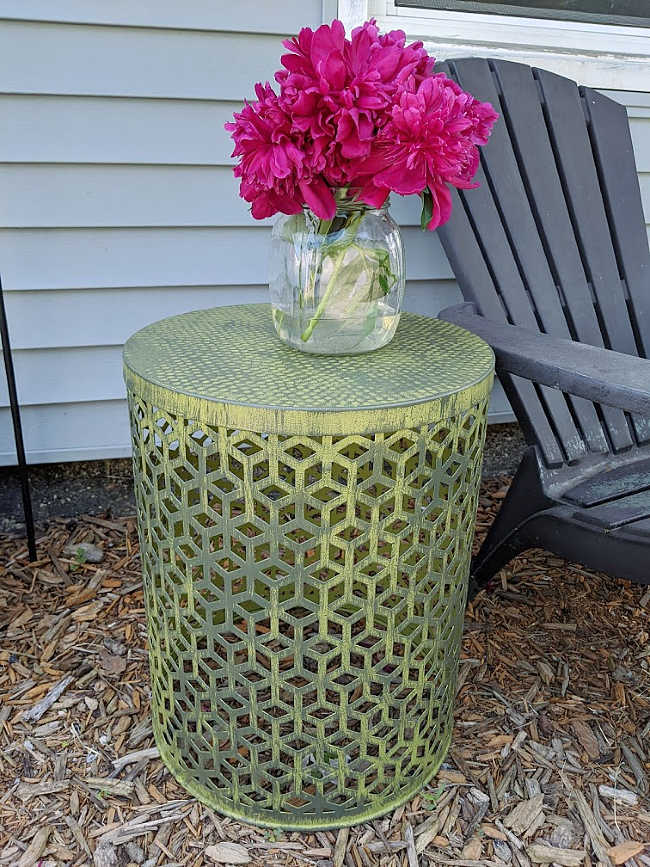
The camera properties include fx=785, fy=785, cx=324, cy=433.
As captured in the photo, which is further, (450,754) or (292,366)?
(450,754)

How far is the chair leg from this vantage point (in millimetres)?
1675

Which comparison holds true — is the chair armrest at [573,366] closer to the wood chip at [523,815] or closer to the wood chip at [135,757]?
the wood chip at [523,815]

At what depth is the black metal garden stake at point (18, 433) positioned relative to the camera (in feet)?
6.32

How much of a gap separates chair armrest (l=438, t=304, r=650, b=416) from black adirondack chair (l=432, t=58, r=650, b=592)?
0.01 meters

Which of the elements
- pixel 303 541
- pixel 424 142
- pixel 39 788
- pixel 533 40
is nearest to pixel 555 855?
pixel 303 541

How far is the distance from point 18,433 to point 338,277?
3.68 ft

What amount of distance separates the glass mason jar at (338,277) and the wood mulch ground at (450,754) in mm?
842

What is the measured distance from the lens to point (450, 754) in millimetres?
1539

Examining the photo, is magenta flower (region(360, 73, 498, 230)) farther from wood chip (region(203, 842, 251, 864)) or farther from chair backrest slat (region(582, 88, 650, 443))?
wood chip (region(203, 842, 251, 864))

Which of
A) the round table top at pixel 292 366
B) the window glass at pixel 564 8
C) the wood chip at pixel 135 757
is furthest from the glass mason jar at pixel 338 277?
the window glass at pixel 564 8

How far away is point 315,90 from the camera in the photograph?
110 centimetres

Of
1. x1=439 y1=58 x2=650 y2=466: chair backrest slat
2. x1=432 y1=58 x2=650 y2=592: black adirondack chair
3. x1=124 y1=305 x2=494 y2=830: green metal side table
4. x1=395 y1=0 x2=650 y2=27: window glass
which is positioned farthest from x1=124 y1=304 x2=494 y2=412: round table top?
x1=395 y1=0 x2=650 y2=27: window glass

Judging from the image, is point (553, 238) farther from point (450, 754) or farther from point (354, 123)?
point (450, 754)

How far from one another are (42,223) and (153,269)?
11.5 inches
